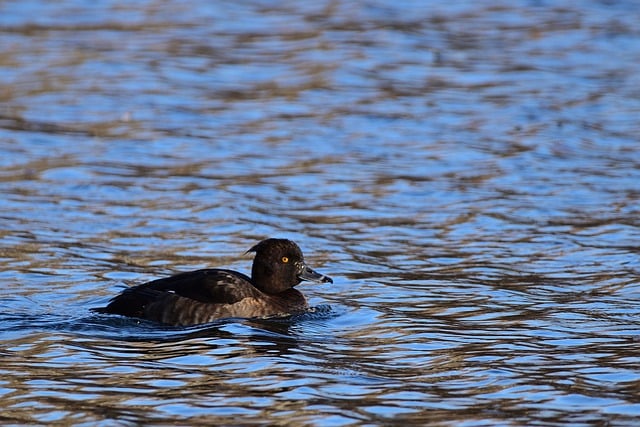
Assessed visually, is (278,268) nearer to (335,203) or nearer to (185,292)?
(185,292)

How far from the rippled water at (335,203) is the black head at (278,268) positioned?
459 mm

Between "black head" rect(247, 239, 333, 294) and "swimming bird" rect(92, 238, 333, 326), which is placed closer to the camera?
"swimming bird" rect(92, 238, 333, 326)

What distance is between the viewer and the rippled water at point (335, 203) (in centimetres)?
834

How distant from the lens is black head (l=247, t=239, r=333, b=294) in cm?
1066

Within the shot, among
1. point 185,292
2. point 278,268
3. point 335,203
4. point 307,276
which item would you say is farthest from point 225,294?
point 335,203

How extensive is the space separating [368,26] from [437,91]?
4106 millimetres

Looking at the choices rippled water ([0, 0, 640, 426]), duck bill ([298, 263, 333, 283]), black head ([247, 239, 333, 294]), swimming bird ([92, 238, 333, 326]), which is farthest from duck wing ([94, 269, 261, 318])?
duck bill ([298, 263, 333, 283])

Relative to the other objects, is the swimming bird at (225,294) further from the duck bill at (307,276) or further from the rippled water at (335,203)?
the rippled water at (335,203)

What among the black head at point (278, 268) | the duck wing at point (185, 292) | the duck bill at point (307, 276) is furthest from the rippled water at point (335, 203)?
the black head at point (278, 268)

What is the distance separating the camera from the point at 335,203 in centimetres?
1439

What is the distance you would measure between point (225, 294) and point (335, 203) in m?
4.32

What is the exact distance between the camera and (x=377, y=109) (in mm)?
18516

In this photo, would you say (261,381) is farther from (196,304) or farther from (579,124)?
(579,124)

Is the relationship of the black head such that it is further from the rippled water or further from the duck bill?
the rippled water
